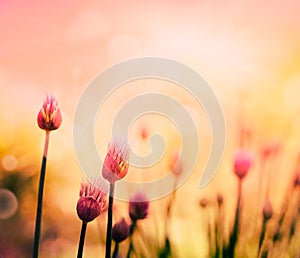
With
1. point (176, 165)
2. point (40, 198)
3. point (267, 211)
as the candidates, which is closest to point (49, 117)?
point (40, 198)

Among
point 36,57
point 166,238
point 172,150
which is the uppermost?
point 36,57

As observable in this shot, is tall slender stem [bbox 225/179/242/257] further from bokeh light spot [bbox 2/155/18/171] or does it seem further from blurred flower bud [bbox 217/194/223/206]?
bokeh light spot [bbox 2/155/18/171]

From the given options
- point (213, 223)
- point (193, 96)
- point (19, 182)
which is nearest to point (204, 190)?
point (213, 223)

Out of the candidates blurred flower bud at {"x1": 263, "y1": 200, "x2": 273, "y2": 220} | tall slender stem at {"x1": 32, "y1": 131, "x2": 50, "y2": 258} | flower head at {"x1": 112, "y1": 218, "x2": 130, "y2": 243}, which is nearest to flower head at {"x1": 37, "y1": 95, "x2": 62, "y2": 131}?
tall slender stem at {"x1": 32, "y1": 131, "x2": 50, "y2": 258}

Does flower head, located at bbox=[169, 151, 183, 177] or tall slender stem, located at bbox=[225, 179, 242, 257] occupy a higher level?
flower head, located at bbox=[169, 151, 183, 177]

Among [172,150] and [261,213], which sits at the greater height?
[172,150]

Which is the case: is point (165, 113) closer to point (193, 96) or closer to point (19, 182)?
point (193, 96)

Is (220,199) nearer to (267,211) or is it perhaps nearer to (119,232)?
(267,211)
